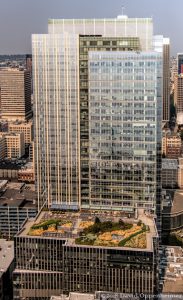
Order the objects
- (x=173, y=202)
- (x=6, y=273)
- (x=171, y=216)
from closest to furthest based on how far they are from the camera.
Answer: (x=6, y=273) < (x=171, y=216) < (x=173, y=202)

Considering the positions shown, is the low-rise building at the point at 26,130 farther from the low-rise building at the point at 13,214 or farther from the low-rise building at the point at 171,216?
the low-rise building at the point at 171,216

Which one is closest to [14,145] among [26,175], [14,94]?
[26,175]

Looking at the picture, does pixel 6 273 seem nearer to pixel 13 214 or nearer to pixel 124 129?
pixel 124 129

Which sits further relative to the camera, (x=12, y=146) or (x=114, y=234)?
(x=12, y=146)

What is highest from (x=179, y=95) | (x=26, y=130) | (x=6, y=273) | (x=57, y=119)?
(x=179, y=95)

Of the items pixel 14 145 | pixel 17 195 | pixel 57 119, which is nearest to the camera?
pixel 57 119

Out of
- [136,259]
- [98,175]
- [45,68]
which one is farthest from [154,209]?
[45,68]

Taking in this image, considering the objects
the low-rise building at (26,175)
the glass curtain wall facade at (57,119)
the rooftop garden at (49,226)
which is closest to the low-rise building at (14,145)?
the low-rise building at (26,175)

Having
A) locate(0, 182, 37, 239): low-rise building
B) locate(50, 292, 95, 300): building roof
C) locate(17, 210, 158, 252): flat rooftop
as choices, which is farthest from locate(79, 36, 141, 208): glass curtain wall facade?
locate(0, 182, 37, 239): low-rise building
